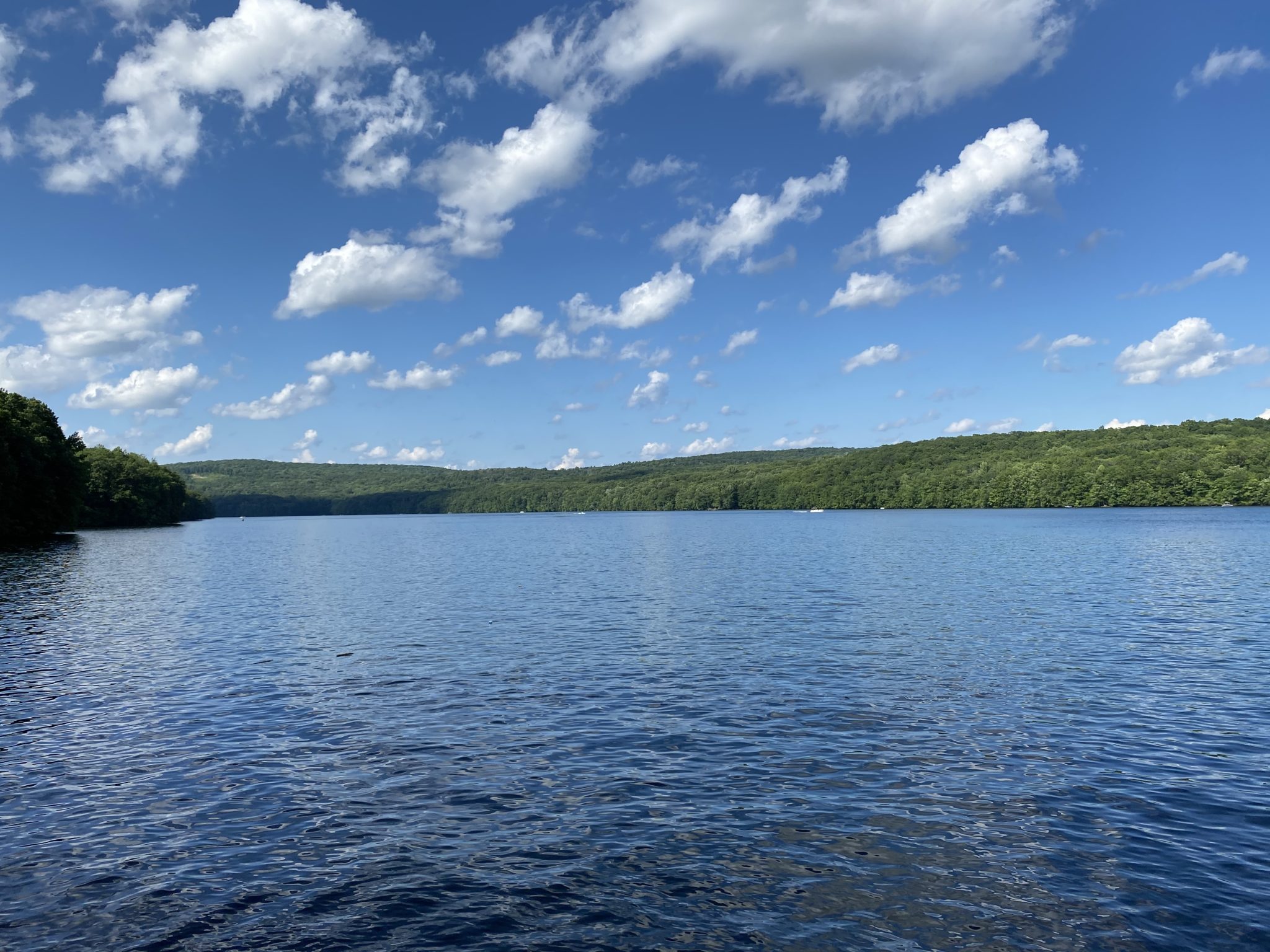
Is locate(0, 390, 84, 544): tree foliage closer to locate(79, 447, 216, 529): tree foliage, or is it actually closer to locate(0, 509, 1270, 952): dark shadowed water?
locate(79, 447, 216, 529): tree foliage

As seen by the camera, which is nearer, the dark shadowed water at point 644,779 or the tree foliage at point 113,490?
the dark shadowed water at point 644,779

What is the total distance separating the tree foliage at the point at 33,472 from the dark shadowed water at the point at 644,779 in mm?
64853

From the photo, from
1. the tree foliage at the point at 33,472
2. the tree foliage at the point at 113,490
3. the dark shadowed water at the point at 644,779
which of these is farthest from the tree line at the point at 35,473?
the dark shadowed water at the point at 644,779

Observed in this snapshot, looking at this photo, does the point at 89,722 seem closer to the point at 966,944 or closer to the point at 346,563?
the point at 966,944

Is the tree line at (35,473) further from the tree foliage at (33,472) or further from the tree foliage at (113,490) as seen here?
the tree foliage at (113,490)

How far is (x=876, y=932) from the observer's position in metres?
12.6

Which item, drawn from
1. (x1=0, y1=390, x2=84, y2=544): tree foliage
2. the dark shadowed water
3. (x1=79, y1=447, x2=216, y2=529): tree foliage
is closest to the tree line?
(x1=0, y1=390, x2=84, y2=544): tree foliage

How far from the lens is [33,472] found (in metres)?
105

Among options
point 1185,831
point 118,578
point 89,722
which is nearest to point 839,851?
point 1185,831

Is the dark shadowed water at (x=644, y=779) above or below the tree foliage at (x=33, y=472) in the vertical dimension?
below

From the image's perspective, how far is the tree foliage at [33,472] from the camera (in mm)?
99438

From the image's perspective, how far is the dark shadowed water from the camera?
13.2m

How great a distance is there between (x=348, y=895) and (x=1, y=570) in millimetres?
77474

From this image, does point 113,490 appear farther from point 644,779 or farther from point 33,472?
point 644,779
